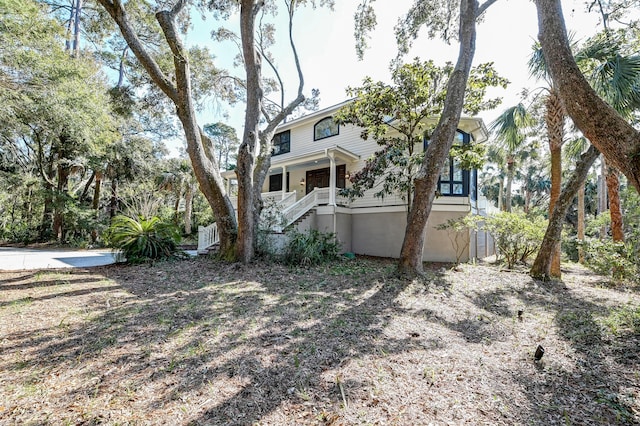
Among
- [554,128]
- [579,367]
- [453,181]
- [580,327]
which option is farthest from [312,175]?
A: [579,367]

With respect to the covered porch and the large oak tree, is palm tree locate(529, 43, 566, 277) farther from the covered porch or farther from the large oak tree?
the large oak tree

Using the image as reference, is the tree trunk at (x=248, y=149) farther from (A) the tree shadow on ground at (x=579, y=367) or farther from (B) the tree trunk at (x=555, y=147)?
(B) the tree trunk at (x=555, y=147)

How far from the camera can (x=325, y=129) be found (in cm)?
1431

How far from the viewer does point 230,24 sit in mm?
11898

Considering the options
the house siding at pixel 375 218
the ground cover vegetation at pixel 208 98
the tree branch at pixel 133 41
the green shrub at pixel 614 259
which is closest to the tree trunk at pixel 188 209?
the ground cover vegetation at pixel 208 98

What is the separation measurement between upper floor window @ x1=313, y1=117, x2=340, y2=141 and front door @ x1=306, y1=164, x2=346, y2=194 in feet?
5.58

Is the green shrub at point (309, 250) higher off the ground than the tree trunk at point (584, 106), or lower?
lower

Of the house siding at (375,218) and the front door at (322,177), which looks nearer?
A: the house siding at (375,218)

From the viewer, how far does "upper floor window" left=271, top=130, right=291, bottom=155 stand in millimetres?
15911

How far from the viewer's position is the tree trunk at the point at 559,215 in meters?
6.75

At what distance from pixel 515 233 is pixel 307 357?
8.28 m

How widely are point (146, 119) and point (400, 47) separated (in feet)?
58.1

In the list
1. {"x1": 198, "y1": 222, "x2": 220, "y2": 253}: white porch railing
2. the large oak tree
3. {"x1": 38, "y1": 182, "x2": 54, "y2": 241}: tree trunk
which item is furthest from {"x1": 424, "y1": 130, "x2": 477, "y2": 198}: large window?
{"x1": 38, "y1": 182, "x2": 54, "y2": 241}: tree trunk

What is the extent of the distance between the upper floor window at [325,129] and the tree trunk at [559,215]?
931cm
